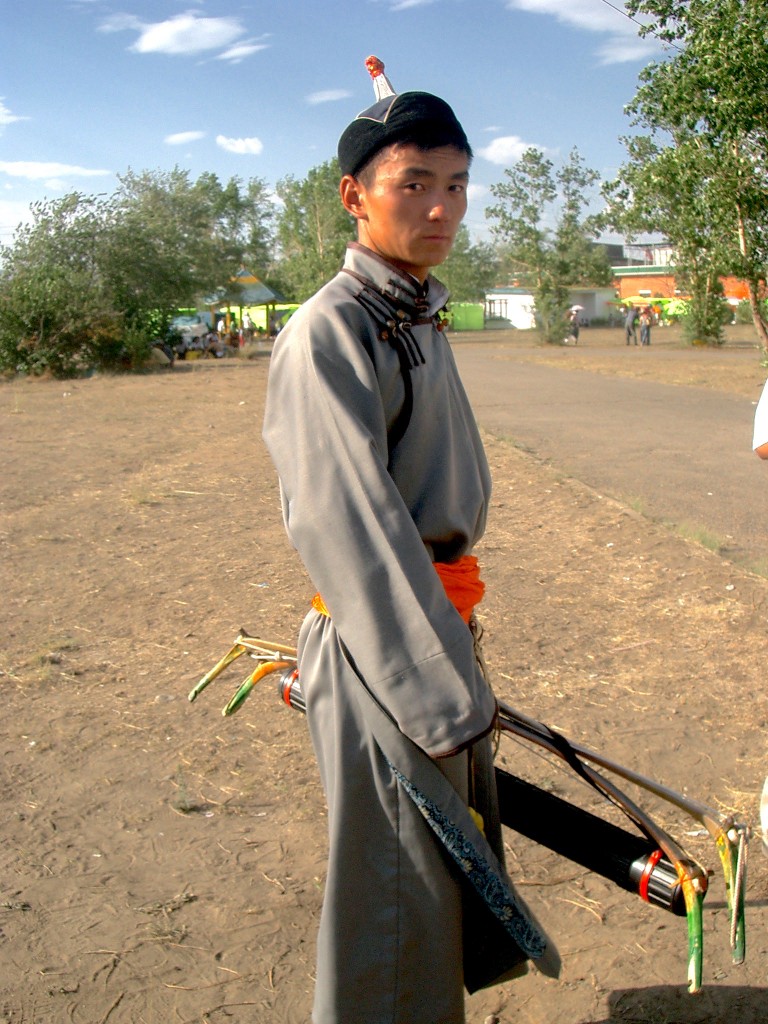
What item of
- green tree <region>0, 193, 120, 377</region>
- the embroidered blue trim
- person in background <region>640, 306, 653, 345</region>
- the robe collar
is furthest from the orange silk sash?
person in background <region>640, 306, 653, 345</region>

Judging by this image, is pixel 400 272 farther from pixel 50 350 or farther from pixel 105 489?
pixel 50 350

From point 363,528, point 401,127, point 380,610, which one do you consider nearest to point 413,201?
point 401,127

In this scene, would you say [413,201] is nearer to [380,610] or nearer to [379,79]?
[379,79]

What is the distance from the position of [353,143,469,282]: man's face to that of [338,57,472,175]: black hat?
0.02 metres

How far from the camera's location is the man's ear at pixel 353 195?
2.09m

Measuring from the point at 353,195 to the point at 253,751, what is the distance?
2.46m

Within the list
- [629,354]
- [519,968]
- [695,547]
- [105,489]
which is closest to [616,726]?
[519,968]

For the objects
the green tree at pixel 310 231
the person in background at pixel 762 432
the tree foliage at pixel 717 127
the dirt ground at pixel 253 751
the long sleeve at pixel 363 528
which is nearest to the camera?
the long sleeve at pixel 363 528

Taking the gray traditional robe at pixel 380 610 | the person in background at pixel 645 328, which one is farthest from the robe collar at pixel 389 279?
the person in background at pixel 645 328

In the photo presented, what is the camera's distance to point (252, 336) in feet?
170

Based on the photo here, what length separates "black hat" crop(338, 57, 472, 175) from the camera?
2016mm

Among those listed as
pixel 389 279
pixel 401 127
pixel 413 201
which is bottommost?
pixel 389 279

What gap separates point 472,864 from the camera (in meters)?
1.88

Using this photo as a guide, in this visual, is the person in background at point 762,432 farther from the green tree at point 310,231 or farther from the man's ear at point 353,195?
the green tree at point 310,231
